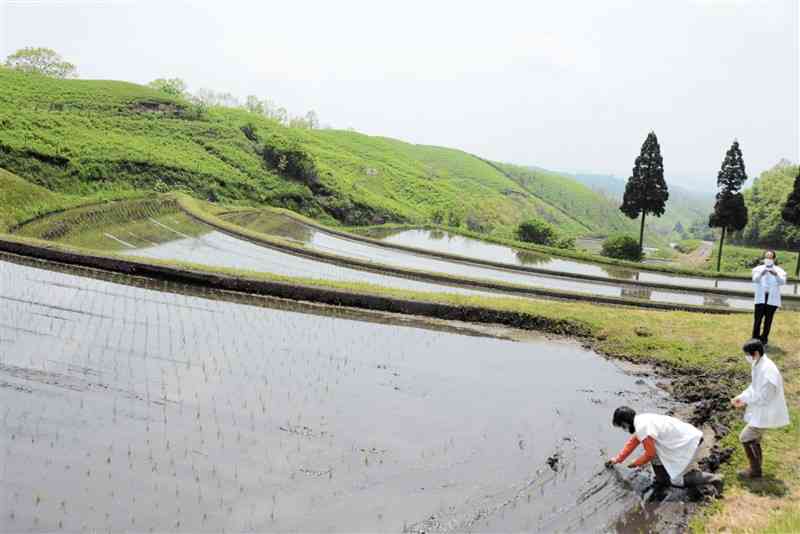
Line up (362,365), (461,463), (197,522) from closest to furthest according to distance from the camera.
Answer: (197,522), (461,463), (362,365)

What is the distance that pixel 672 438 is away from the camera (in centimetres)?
743

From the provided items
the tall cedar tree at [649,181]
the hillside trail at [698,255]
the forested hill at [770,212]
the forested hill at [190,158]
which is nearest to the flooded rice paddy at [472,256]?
the forested hill at [190,158]

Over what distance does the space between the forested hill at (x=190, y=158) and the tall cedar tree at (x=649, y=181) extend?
18262 millimetres

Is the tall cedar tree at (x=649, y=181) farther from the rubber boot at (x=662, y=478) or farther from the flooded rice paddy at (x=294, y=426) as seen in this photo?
the rubber boot at (x=662, y=478)

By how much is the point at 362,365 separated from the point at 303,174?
40.1 meters

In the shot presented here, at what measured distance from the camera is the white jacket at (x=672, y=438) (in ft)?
24.3

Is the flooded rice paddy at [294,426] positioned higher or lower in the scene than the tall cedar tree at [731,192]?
lower

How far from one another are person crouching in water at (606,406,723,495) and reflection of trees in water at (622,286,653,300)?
1418cm

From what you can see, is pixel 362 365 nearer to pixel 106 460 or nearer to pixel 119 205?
pixel 106 460

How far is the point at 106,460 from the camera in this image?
25.4ft

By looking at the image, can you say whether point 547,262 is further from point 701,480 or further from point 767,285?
point 701,480

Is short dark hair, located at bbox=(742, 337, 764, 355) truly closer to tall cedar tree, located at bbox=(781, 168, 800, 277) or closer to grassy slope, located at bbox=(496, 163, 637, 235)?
tall cedar tree, located at bbox=(781, 168, 800, 277)

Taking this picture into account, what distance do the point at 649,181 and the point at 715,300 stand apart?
18766mm

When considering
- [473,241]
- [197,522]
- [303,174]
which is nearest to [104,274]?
[197,522]
